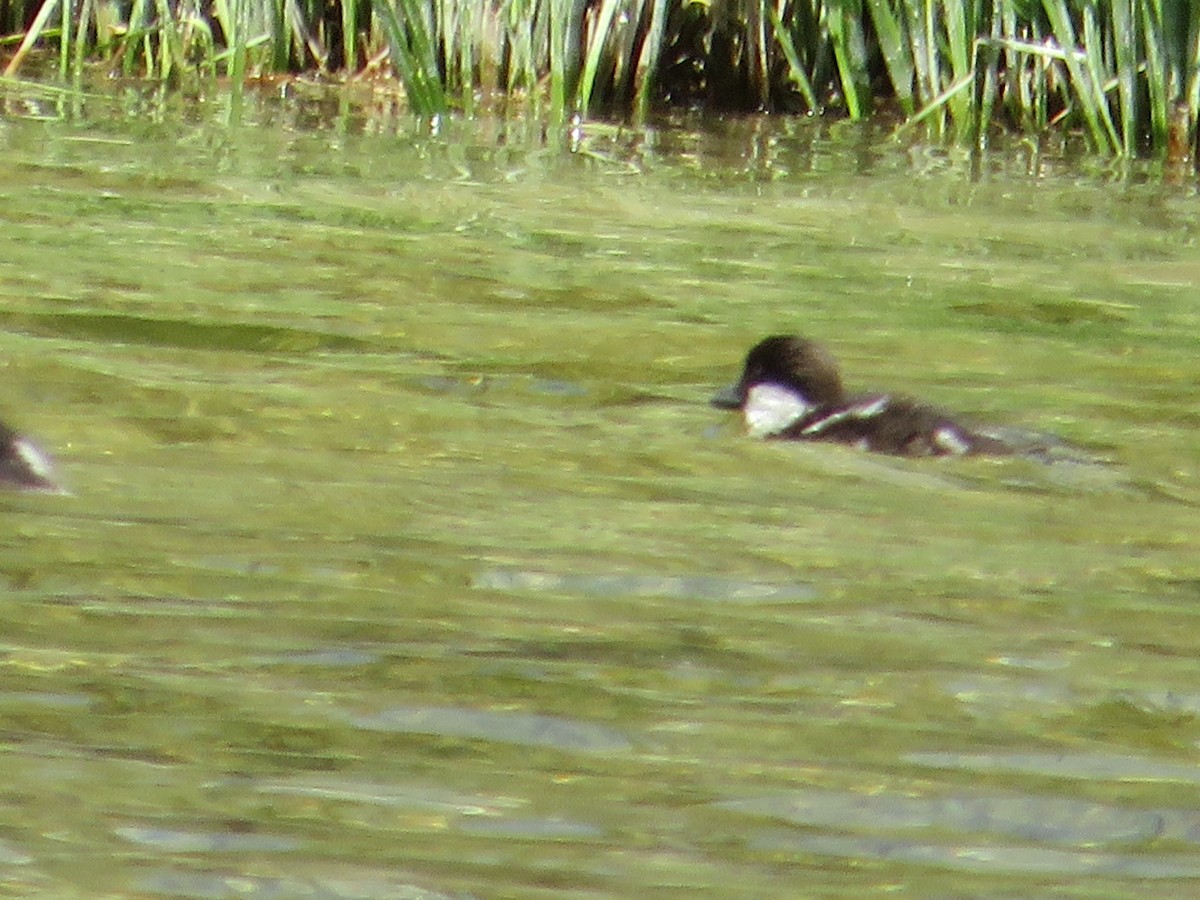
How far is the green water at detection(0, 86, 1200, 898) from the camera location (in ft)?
8.06

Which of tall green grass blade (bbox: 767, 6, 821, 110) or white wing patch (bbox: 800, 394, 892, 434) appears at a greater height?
tall green grass blade (bbox: 767, 6, 821, 110)

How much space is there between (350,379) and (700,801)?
2406 mm

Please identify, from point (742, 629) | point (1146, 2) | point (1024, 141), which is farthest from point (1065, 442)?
point (1024, 141)

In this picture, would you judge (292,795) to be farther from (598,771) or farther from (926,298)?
(926,298)

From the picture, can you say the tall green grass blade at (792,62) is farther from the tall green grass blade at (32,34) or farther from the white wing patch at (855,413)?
the white wing patch at (855,413)

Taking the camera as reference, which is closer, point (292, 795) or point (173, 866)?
point (173, 866)

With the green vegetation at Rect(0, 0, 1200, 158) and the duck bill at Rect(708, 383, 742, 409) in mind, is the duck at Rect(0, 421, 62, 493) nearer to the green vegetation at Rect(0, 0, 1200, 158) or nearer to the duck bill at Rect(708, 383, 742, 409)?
the duck bill at Rect(708, 383, 742, 409)

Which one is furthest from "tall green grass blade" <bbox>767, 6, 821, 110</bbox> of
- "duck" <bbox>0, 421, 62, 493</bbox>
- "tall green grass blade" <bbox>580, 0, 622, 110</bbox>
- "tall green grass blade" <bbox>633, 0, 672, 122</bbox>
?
"duck" <bbox>0, 421, 62, 493</bbox>

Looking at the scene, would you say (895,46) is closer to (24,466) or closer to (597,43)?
(597,43)

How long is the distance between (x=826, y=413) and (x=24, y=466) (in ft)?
5.14

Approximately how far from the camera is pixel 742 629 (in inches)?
125

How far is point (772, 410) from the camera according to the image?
458cm

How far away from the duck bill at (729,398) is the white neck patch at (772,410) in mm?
56

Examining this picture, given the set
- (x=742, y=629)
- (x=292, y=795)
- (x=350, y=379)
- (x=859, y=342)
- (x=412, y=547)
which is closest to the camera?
(x=292, y=795)
